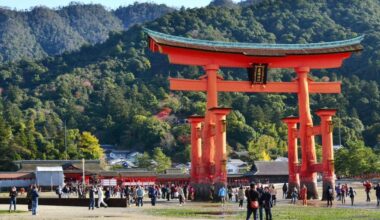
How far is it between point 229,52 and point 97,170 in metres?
39.9

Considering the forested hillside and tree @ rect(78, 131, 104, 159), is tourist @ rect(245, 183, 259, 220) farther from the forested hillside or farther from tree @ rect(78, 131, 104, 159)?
tree @ rect(78, 131, 104, 159)

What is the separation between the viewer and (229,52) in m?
39.6

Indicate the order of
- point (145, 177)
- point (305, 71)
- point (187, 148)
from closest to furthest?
point (305, 71) → point (145, 177) → point (187, 148)

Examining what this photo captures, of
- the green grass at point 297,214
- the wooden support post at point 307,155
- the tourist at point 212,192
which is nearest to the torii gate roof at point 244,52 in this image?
the wooden support post at point 307,155

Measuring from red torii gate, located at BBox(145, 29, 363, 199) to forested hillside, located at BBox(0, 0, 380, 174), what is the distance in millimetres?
33494

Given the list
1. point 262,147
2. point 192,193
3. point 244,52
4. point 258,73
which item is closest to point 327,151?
point 258,73

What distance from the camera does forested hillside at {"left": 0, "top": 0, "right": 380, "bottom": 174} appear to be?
100 metres

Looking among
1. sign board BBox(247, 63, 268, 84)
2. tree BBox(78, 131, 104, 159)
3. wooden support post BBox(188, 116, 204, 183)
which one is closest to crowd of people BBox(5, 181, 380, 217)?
wooden support post BBox(188, 116, 204, 183)

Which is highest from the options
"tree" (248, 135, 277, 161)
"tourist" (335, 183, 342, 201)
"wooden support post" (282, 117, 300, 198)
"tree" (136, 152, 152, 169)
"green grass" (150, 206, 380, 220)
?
"tree" (248, 135, 277, 161)

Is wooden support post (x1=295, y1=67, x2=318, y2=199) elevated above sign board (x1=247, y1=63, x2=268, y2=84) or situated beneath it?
situated beneath

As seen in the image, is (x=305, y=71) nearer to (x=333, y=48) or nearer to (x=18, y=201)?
(x=333, y=48)

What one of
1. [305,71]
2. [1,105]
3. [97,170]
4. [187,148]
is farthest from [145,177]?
[1,105]

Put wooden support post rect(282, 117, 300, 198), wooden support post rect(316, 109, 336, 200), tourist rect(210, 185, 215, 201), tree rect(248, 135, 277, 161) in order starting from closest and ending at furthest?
tourist rect(210, 185, 215, 201), wooden support post rect(316, 109, 336, 200), wooden support post rect(282, 117, 300, 198), tree rect(248, 135, 277, 161)

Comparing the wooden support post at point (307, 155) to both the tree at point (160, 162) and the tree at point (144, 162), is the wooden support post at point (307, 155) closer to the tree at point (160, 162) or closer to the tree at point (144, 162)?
the tree at point (160, 162)
